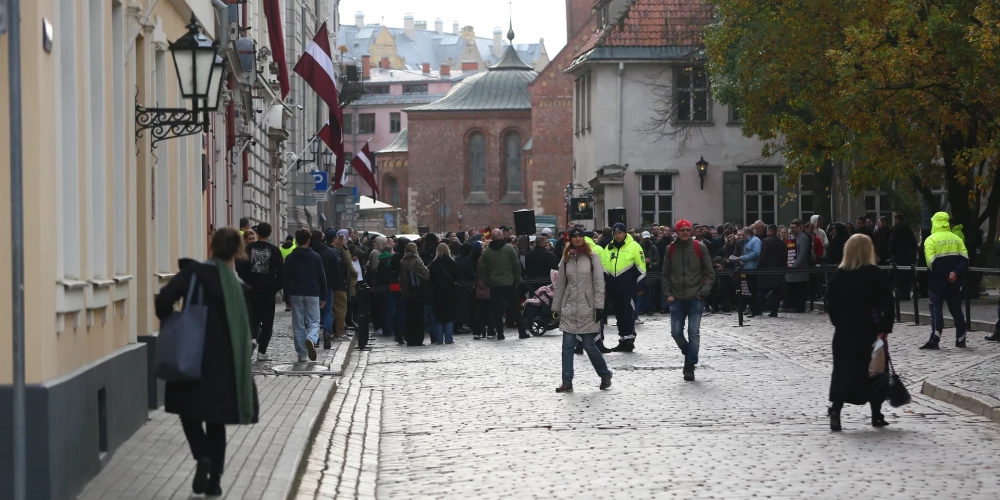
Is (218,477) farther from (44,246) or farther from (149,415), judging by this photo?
(149,415)

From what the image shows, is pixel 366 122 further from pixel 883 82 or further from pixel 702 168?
pixel 883 82

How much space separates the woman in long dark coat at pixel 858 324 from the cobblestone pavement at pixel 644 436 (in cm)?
30

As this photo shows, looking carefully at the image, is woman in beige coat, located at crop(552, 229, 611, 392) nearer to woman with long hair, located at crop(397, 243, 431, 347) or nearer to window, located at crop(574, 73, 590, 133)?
woman with long hair, located at crop(397, 243, 431, 347)

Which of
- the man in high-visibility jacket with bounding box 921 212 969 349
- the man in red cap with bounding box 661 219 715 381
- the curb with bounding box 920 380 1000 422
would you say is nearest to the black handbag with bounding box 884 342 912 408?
the curb with bounding box 920 380 1000 422

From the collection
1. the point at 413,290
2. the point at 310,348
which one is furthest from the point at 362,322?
the point at 310,348

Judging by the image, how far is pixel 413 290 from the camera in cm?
2328

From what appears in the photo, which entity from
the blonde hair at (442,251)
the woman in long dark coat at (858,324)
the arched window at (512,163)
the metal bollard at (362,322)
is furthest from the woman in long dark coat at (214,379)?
the arched window at (512,163)

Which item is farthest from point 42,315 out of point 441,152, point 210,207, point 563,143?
point 441,152

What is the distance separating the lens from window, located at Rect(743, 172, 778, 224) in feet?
149

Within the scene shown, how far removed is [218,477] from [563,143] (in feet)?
249

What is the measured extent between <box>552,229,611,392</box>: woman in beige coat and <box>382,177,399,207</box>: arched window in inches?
3836

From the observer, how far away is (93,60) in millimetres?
10289

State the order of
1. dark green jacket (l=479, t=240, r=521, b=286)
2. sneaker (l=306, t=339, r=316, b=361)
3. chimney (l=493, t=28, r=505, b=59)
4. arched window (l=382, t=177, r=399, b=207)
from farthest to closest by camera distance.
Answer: chimney (l=493, t=28, r=505, b=59) → arched window (l=382, t=177, r=399, b=207) → dark green jacket (l=479, t=240, r=521, b=286) → sneaker (l=306, t=339, r=316, b=361)

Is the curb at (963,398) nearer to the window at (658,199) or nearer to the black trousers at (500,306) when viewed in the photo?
the black trousers at (500,306)
